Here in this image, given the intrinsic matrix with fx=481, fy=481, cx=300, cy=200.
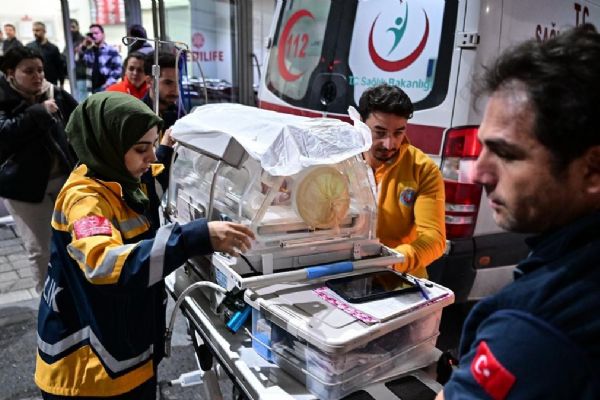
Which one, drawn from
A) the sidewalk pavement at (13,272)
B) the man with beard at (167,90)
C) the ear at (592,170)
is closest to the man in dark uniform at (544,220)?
the ear at (592,170)

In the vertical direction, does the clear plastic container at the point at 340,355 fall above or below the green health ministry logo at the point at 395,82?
below

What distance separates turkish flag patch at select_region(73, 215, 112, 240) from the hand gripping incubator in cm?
34

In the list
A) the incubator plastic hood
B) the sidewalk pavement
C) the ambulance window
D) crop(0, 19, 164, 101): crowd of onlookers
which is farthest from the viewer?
crop(0, 19, 164, 101): crowd of onlookers

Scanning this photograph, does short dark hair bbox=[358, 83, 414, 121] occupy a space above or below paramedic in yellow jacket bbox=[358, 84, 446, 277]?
above

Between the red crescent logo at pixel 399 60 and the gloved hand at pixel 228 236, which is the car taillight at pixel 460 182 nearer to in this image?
the red crescent logo at pixel 399 60

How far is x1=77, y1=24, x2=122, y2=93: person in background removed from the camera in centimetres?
687

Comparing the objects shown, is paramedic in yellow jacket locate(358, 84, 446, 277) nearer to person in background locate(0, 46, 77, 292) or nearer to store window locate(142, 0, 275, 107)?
person in background locate(0, 46, 77, 292)

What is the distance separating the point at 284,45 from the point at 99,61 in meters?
4.26

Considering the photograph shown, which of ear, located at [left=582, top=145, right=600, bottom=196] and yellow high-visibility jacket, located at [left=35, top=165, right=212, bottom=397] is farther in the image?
yellow high-visibility jacket, located at [left=35, top=165, right=212, bottom=397]

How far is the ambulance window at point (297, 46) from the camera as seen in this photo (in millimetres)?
3359

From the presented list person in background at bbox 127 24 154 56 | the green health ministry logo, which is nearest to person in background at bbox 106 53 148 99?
person in background at bbox 127 24 154 56

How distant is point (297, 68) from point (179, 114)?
37.2 inches

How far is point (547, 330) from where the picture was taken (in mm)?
684

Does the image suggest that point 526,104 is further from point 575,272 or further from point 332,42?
point 332,42
